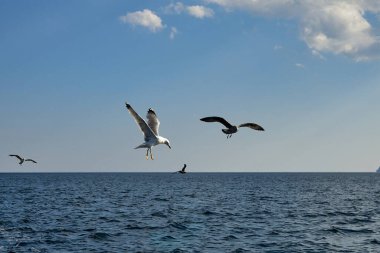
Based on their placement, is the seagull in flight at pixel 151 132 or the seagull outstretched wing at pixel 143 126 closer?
the seagull outstretched wing at pixel 143 126

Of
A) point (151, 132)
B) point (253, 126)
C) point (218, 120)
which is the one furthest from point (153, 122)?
point (253, 126)

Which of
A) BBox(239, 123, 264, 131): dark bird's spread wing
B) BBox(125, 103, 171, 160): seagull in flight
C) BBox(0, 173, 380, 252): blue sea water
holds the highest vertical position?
BBox(239, 123, 264, 131): dark bird's spread wing

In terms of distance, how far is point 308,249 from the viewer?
2991 centimetres

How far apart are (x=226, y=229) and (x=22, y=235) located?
15.2 meters

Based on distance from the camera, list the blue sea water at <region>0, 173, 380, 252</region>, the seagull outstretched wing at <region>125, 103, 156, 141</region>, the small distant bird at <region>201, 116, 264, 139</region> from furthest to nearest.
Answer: the blue sea water at <region>0, 173, 380, 252</region> → the small distant bird at <region>201, 116, 264, 139</region> → the seagull outstretched wing at <region>125, 103, 156, 141</region>

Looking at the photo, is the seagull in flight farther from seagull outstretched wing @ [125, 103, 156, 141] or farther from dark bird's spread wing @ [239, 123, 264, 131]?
dark bird's spread wing @ [239, 123, 264, 131]

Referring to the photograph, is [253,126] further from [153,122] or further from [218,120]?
[153,122]

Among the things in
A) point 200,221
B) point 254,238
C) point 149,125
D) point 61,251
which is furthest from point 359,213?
point 149,125

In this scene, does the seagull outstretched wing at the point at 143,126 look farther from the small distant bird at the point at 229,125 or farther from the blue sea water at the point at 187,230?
the blue sea water at the point at 187,230

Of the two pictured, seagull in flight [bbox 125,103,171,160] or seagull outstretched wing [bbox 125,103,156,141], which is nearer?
seagull outstretched wing [bbox 125,103,156,141]

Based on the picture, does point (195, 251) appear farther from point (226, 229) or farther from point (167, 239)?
point (226, 229)

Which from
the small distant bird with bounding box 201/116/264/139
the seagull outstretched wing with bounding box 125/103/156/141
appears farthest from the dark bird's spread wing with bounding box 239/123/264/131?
the seagull outstretched wing with bounding box 125/103/156/141

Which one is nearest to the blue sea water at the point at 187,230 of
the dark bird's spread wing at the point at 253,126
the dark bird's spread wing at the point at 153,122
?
the dark bird's spread wing at the point at 253,126

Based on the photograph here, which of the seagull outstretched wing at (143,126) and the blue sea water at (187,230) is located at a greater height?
the seagull outstretched wing at (143,126)
